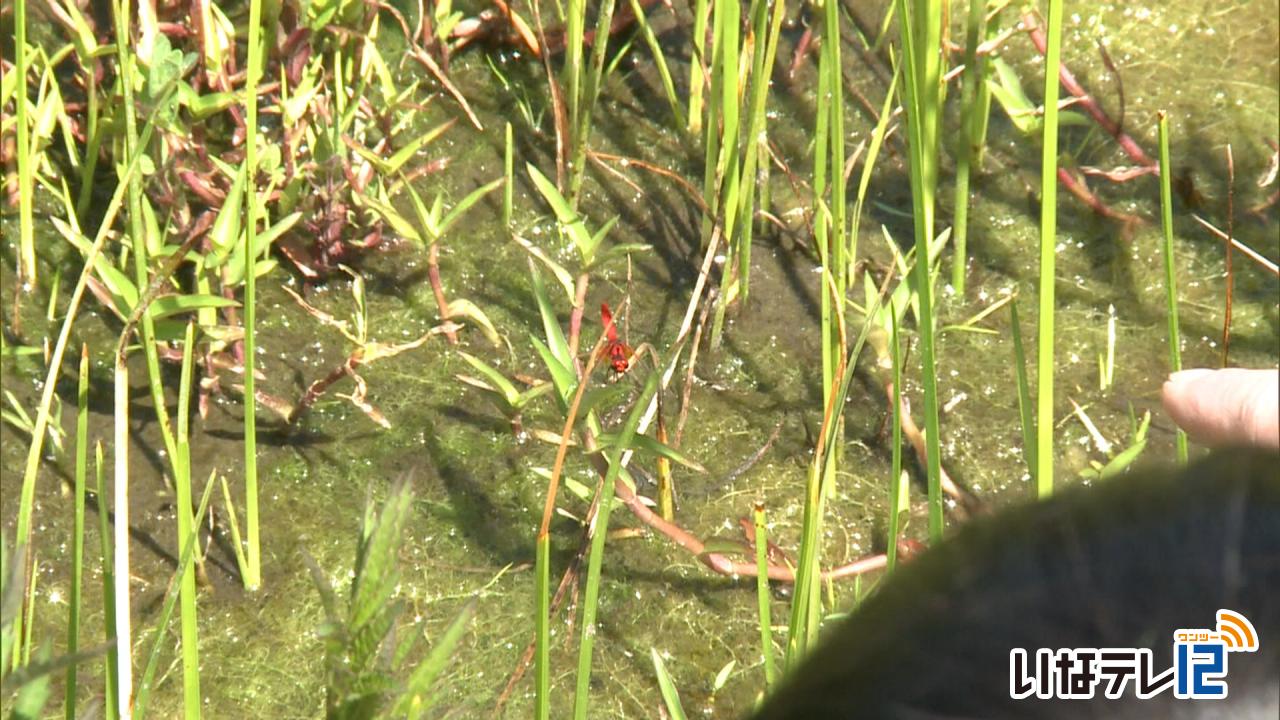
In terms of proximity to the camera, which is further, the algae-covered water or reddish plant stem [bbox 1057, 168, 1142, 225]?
reddish plant stem [bbox 1057, 168, 1142, 225]

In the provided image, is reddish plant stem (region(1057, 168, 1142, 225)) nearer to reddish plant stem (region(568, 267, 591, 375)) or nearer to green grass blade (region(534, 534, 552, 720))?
reddish plant stem (region(568, 267, 591, 375))

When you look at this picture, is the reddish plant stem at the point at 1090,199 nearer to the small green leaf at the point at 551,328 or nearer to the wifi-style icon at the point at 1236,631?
the small green leaf at the point at 551,328

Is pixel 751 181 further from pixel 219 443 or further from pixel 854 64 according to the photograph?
pixel 219 443

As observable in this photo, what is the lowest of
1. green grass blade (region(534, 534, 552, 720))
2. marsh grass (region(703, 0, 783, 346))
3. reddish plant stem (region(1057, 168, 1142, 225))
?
green grass blade (region(534, 534, 552, 720))

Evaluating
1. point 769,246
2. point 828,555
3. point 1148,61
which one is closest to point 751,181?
point 769,246

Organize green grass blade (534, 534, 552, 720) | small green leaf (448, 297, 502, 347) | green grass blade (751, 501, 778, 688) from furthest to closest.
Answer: small green leaf (448, 297, 502, 347) < green grass blade (751, 501, 778, 688) < green grass blade (534, 534, 552, 720)

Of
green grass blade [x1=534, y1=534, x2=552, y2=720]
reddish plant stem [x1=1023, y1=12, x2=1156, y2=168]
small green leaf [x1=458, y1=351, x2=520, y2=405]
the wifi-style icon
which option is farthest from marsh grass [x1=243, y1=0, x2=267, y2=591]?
reddish plant stem [x1=1023, y1=12, x2=1156, y2=168]

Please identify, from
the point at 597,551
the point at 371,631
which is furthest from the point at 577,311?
the point at 371,631

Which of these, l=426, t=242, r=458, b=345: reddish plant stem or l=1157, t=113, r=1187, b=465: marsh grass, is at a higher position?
l=426, t=242, r=458, b=345: reddish plant stem
